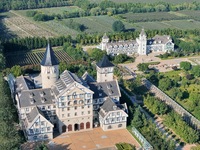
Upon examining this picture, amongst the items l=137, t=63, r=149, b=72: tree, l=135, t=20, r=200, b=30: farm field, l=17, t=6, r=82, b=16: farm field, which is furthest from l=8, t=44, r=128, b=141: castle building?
l=17, t=6, r=82, b=16: farm field

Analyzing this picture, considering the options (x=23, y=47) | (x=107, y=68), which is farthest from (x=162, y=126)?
(x=23, y=47)

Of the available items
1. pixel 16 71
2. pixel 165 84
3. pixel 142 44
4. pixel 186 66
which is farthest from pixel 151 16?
pixel 16 71

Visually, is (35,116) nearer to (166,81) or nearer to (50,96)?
(50,96)

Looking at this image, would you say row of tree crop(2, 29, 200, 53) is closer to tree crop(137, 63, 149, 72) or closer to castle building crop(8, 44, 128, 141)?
tree crop(137, 63, 149, 72)

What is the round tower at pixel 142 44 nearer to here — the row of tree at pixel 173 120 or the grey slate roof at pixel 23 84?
the row of tree at pixel 173 120

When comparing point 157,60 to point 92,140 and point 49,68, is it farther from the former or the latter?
point 92,140

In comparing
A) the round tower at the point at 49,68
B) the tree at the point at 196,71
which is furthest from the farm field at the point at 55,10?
the round tower at the point at 49,68
